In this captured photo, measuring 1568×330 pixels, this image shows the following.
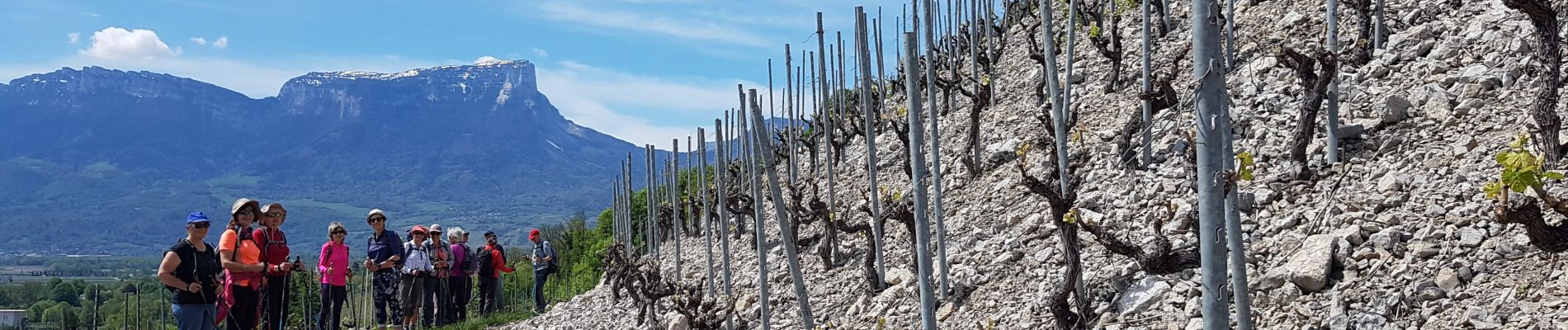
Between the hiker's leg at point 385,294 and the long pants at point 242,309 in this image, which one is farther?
the hiker's leg at point 385,294

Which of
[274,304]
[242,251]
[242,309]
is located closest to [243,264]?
[242,251]

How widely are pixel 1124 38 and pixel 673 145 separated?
706 centimetres

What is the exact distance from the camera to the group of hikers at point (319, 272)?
7.39 metres

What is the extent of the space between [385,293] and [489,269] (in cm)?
330

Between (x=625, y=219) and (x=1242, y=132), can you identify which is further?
(x=625, y=219)

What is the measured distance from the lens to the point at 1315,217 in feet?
25.3

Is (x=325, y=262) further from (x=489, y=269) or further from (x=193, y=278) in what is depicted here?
(x=489, y=269)

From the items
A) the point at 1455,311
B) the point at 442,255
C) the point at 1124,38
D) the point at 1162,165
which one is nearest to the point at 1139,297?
the point at 1455,311

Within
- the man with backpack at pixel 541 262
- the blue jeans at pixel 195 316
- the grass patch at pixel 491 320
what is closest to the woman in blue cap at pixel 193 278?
the blue jeans at pixel 195 316

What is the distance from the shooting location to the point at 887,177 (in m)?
15.7

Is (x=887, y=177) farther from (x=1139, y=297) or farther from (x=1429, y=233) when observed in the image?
(x=1429, y=233)

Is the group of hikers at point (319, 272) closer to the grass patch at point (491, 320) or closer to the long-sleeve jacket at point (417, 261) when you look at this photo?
the long-sleeve jacket at point (417, 261)

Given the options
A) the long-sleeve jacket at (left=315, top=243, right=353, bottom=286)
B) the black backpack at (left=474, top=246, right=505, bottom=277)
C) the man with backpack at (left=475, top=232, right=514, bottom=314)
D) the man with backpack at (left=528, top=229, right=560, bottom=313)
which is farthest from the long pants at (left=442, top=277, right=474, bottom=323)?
the long-sleeve jacket at (left=315, top=243, right=353, bottom=286)

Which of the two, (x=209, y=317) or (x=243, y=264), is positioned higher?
(x=243, y=264)
